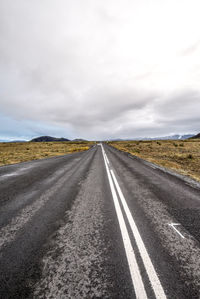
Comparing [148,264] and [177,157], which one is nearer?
[148,264]

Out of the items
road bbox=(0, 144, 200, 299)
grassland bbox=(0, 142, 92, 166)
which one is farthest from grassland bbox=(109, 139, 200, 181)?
grassland bbox=(0, 142, 92, 166)

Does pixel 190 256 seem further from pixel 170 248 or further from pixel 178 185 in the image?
Answer: pixel 178 185

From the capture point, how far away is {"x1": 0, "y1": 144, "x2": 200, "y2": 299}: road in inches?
69.8

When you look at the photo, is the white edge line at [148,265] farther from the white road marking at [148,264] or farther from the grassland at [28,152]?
the grassland at [28,152]

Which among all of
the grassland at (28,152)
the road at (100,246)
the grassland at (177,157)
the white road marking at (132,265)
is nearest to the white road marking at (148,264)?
the road at (100,246)

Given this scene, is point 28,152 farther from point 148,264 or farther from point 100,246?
point 148,264

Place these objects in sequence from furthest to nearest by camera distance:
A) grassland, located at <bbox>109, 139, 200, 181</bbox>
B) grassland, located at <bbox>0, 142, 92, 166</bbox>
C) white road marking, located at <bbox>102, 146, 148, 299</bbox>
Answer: grassland, located at <bbox>0, 142, 92, 166</bbox> < grassland, located at <bbox>109, 139, 200, 181</bbox> < white road marking, located at <bbox>102, 146, 148, 299</bbox>

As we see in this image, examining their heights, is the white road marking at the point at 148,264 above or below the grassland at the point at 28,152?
below

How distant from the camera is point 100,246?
255cm

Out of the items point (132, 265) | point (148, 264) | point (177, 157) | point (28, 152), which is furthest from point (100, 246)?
point (28, 152)

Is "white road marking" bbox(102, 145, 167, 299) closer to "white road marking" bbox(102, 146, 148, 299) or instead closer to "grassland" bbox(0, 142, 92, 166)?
"white road marking" bbox(102, 146, 148, 299)

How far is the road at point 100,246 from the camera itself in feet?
5.82

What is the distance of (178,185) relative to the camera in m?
6.13

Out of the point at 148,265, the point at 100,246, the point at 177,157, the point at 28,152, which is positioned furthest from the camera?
the point at 28,152
